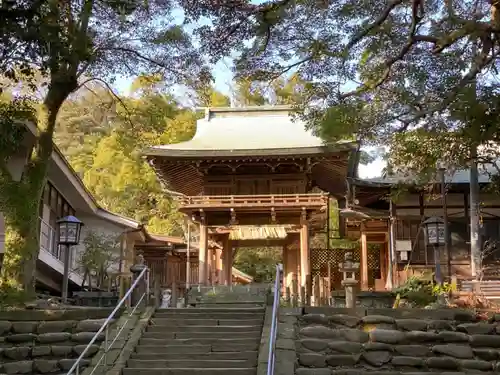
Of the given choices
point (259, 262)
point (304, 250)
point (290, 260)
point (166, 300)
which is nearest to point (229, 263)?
point (290, 260)

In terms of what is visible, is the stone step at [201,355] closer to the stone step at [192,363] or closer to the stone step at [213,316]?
the stone step at [192,363]

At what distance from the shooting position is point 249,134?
2442 centimetres

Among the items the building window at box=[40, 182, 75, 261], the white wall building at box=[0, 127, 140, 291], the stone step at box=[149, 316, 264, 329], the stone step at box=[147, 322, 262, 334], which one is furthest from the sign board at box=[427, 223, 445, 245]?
the building window at box=[40, 182, 75, 261]

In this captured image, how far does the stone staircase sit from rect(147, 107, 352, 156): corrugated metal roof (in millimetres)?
9852

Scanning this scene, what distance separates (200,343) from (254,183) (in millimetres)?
11964

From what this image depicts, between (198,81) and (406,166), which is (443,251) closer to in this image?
(406,166)

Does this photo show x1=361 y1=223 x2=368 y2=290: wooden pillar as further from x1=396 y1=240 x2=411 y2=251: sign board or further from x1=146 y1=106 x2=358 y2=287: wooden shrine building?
x1=396 y1=240 x2=411 y2=251: sign board

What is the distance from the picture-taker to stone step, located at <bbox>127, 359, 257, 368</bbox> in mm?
9625

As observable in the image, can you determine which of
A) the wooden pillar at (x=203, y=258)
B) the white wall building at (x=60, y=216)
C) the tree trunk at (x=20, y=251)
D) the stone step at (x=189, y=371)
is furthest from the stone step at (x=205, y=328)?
the wooden pillar at (x=203, y=258)

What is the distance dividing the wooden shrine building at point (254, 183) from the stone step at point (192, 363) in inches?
391

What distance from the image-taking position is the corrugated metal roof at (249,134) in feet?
70.9

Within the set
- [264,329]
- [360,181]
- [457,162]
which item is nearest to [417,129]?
[457,162]

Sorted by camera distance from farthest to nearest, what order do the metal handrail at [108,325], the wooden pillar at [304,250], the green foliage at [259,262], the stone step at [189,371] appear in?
the green foliage at [259,262]
the wooden pillar at [304,250]
the stone step at [189,371]
the metal handrail at [108,325]

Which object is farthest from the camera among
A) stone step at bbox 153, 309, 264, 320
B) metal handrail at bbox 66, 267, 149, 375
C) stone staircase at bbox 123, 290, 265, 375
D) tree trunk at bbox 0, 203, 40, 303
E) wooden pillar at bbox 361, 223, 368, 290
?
wooden pillar at bbox 361, 223, 368, 290
